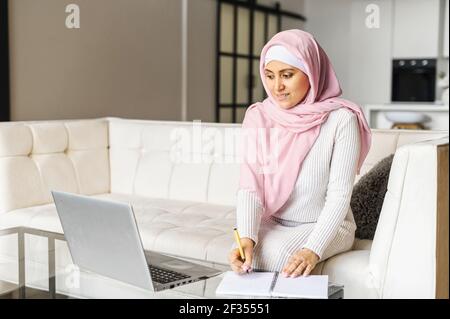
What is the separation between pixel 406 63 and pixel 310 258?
492 centimetres

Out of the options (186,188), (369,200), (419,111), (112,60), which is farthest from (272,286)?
(419,111)

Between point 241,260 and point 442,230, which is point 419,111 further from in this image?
point 241,260

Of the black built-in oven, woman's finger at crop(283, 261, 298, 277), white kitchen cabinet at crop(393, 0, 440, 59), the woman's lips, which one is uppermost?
white kitchen cabinet at crop(393, 0, 440, 59)

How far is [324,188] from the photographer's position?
1.69m

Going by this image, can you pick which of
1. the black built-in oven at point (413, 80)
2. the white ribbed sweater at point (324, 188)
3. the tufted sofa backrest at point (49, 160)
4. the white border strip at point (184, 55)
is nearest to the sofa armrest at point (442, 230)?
the white ribbed sweater at point (324, 188)

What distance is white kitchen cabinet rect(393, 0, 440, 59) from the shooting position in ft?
19.2

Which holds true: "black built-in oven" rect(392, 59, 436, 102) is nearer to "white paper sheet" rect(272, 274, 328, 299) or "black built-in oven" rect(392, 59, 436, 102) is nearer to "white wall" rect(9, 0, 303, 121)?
"white wall" rect(9, 0, 303, 121)

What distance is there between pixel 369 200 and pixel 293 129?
40 cm

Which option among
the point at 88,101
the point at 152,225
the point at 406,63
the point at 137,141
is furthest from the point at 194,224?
the point at 406,63

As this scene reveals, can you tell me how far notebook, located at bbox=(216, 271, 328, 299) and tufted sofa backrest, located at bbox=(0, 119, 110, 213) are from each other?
146 centimetres

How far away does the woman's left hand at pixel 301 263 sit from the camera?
1.40m

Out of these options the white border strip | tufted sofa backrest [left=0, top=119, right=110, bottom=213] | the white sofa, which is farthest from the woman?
the white border strip

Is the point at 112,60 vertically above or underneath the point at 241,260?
above
